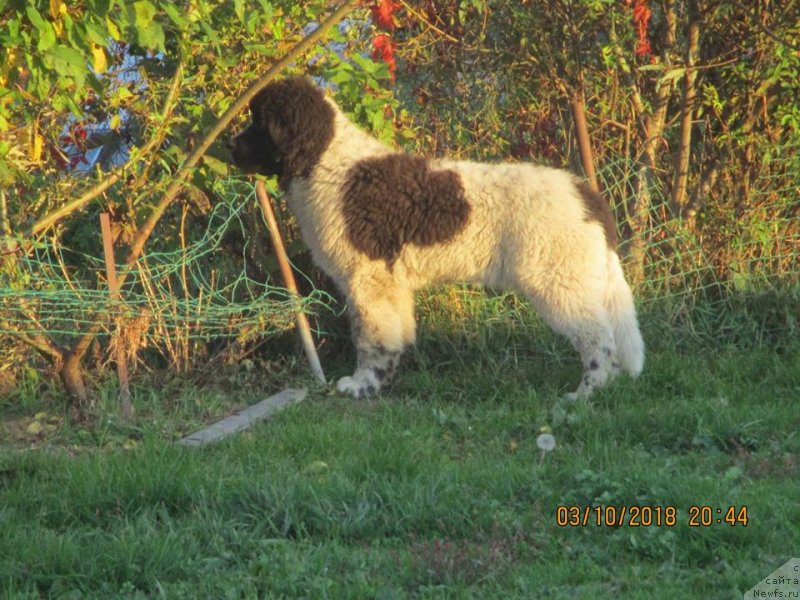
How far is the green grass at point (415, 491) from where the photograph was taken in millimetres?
3289

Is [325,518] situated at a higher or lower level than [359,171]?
lower

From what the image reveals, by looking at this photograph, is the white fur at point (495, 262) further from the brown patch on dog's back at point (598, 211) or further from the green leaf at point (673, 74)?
the green leaf at point (673, 74)

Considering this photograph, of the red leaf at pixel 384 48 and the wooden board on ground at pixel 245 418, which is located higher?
the red leaf at pixel 384 48

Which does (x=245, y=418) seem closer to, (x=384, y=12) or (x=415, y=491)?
(x=415, y=491)

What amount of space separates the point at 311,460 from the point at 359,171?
200 centimetres

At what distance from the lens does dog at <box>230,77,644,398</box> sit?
5578 mm

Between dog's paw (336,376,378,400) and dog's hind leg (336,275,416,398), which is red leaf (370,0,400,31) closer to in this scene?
dog's hind leg (336,275,416,398)

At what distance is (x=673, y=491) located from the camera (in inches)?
146

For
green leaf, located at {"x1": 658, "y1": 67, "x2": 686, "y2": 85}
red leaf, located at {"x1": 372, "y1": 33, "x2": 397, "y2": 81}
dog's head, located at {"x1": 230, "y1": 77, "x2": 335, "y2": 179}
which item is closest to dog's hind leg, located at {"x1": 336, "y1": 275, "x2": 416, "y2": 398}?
dog's head, located at {"x1": 230, "y1": 77, "x2": 335, "y2": 179}

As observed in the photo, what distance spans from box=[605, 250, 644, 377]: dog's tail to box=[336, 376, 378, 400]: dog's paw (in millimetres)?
1350

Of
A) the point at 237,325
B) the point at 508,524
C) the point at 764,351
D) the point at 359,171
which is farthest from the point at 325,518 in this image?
the point at 764,351

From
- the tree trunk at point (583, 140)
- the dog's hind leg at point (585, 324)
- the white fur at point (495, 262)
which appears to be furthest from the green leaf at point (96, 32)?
the tree trunk at point (583, 140)

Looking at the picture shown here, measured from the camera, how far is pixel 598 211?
5668 millimetres

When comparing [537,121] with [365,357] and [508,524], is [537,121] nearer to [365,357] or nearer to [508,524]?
[365,357]
